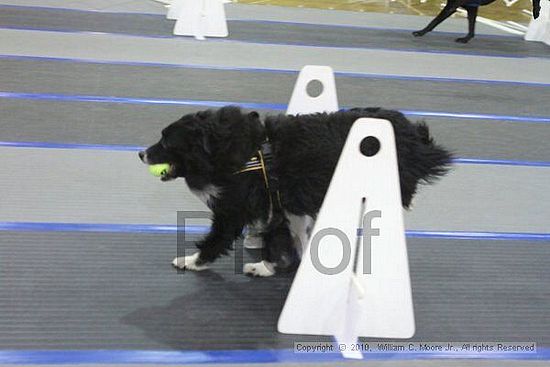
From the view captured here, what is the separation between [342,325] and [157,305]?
0.62m

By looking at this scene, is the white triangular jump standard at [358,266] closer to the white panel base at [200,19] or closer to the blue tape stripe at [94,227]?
the blue tape stripe at [94,227]

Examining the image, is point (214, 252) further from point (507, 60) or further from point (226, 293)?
point (507, 60)

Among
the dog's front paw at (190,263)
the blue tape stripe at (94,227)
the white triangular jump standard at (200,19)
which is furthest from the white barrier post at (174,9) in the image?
the dog's front paw at (190,263)

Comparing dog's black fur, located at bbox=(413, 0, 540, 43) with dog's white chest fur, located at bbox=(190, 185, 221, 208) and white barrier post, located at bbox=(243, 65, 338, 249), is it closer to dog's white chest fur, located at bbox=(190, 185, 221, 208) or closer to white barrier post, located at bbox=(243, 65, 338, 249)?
white barrier post, located at bbox=(243, 65, 338, 249)

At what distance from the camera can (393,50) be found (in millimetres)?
6074

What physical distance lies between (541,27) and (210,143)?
5760 mm

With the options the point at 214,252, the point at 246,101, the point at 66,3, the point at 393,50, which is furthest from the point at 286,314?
the point at 66,3

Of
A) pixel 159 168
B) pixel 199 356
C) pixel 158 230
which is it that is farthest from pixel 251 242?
pixel 199 356

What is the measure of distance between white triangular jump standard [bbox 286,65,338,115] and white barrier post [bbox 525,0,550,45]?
4692mm

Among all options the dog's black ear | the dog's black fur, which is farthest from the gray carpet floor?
the dog's black ear

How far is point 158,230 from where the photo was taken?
9.26ft

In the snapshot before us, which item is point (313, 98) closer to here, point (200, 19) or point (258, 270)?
point (258, 270)

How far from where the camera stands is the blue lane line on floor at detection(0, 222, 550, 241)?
2.73 meters

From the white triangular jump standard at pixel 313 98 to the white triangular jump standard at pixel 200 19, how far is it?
311 centimetres
